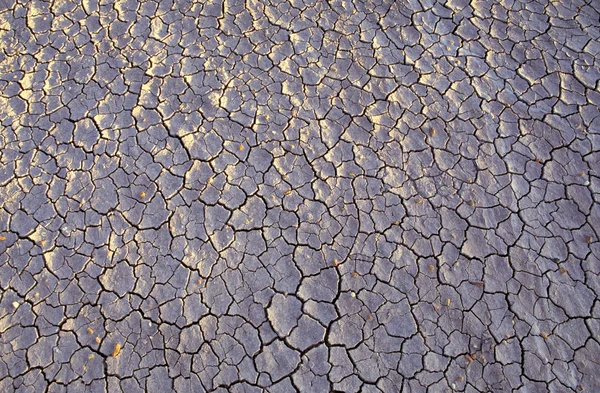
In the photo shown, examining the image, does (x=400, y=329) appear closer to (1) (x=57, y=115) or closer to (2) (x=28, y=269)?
(2) (x=28, y=269)

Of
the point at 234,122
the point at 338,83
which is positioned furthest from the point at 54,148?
the point at 338,83

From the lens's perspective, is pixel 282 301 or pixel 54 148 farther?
pixel 54 148

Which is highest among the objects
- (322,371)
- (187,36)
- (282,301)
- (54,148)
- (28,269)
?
(187,36)

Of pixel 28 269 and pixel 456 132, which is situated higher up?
pixel 456 132

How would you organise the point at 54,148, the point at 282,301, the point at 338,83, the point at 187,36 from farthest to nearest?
the point at 187,36 < the point at 338,83 < the point at 54,148 < the point at 282,301

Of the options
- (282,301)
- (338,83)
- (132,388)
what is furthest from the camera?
(338,83)

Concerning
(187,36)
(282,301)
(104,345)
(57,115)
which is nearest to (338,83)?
(187,36)
